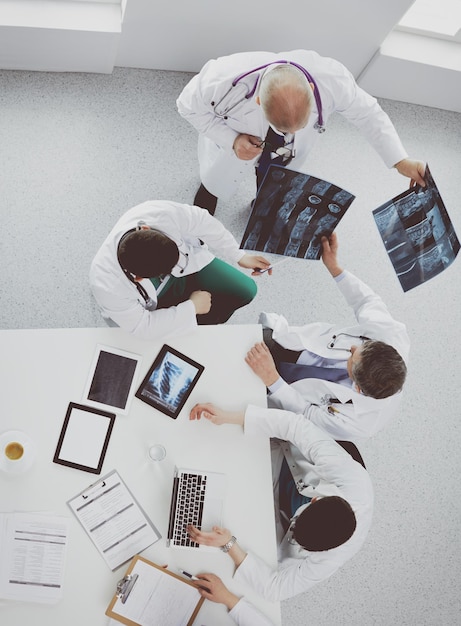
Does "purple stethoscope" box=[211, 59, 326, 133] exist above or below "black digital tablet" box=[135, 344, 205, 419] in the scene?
above

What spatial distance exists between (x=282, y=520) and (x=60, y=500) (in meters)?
0.81

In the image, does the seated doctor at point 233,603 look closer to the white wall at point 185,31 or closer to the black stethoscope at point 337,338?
the black stethoscope at point 337,338

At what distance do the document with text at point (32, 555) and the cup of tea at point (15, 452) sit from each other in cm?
14

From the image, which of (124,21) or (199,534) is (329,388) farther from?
(124,21)

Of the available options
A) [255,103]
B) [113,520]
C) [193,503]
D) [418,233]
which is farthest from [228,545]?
[255,103]

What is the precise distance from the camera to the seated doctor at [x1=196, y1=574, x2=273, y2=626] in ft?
6.24

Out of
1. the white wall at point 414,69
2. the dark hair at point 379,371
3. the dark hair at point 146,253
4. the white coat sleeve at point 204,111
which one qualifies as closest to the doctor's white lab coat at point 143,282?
the dark hair at point 146,253

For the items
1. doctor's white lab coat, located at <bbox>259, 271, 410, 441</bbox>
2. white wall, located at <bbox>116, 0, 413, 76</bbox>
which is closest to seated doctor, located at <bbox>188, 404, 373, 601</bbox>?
doctor's white lab coat, located at <bbox>259, 271, 410, 441</bbox>

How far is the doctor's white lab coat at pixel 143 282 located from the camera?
6.64ft

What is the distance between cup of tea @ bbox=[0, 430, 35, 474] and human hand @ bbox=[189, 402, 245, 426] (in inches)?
20.6

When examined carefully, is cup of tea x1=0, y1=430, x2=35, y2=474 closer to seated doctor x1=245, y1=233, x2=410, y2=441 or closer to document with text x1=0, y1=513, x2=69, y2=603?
document with text x1=0, y1=513, x2=69, y2=603

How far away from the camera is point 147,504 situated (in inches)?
77.6

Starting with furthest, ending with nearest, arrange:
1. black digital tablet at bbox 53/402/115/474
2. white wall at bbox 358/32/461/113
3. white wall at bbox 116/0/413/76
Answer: white wall at bbox 358/32/461/113, white wall at bbox 116/0/413/76, black digital tablet at bbox 53/402/115/474

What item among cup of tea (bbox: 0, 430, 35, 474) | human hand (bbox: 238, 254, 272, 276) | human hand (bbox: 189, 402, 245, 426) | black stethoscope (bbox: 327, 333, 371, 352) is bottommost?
cup of tea (bbox: 0, 430, 35, 474)
